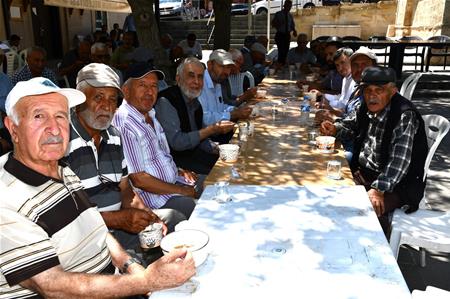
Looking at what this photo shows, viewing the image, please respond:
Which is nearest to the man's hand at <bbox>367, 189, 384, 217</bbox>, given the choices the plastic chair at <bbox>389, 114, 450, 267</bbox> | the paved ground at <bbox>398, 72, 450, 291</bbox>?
the plastic chair at <bbox>389, 114, 450, 267</bbox>

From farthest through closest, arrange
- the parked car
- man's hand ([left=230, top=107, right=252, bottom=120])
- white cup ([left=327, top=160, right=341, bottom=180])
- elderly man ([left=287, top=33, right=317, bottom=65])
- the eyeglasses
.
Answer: the parked car, elderly man ([left=287, top=33, right=317, bottom=65]), man's hand ([left=230, top=107, right=252, bottom=120]), white cup ([left=327, top=160, right=341, bottom=180]), the eyeglasses

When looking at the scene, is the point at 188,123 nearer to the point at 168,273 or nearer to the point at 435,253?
the point at 435,253

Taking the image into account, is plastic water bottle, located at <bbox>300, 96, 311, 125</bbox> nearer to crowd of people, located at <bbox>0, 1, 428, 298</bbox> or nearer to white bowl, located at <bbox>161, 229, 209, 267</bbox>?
crowd of people, located at <bbox>0, 1, 428, 298</bbox>

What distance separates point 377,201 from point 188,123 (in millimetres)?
1865

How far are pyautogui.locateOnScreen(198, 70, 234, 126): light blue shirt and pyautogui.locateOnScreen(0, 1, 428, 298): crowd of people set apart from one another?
17 mm

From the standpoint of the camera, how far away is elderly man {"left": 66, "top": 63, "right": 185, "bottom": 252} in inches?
97.9

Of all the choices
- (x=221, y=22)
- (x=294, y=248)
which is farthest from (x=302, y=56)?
(x=294, y=248)

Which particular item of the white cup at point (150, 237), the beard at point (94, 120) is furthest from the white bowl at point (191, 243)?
the beard at point (94, 120)

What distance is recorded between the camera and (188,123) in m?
3.98

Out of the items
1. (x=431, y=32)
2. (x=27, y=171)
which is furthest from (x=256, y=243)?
(x=431, y=32)

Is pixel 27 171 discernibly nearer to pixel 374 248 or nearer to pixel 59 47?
pixel 374 248

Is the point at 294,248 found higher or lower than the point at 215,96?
lower

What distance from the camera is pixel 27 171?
161cm

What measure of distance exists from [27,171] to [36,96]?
0.32m
